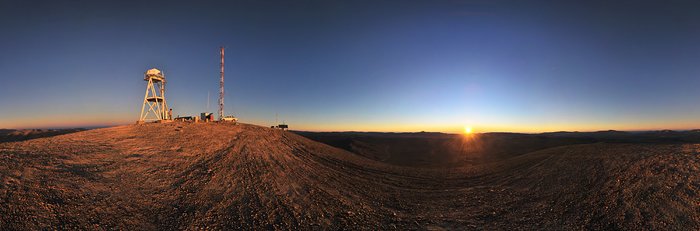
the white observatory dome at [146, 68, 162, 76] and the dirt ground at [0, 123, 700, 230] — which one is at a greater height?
the white observatory dome at [146, 68, 162, 76]

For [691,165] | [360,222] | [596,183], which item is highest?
[691,165]

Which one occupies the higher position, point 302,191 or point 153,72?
point 153,72

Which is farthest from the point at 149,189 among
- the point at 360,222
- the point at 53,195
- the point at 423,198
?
the point at 423,198

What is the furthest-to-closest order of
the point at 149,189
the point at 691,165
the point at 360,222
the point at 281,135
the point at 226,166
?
1. the point at 281,135
2. the point at 226,166
3. the point at 691,165
4. the point at 149,189
5. the point at 360,222

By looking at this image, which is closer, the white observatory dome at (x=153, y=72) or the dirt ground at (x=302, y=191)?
the dirt ground at (x=302, y=191)

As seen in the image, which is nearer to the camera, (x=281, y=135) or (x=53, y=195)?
(x=53, y=195)

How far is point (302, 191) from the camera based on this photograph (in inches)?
670

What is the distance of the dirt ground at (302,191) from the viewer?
39.7 feet

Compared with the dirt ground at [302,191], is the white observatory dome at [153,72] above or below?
above

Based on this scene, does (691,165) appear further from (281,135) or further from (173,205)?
(281,135)

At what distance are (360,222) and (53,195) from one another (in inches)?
479

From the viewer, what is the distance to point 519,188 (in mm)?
18891

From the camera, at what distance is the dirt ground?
12.1 m

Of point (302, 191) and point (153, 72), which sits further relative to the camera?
point (153, 72)
